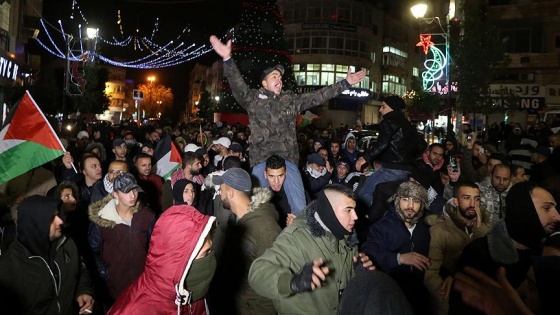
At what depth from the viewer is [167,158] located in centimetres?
1001

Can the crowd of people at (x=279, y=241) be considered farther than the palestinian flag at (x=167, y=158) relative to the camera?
No

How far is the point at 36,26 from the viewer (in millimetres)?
24125

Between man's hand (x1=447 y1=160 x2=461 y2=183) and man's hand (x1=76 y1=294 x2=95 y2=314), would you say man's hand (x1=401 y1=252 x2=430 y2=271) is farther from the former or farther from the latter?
man's hand (x1=447 y1=160 x2=461 y2=183)

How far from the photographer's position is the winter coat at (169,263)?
333 centimetres

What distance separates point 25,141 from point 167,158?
145 inches

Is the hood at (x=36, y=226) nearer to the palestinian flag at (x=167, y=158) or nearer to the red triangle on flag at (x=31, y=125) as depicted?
the red triangle on flag at (x=31, y=125)

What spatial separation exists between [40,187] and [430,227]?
539 centimetres

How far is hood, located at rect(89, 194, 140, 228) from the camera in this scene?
5551mm

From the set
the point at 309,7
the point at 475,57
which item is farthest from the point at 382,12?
the point at 475,57

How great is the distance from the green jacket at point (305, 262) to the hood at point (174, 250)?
42 cm

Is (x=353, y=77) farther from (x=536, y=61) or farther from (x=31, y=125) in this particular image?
(x=536, y=61)

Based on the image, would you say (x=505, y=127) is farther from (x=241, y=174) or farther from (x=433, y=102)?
(x=241, y=174)

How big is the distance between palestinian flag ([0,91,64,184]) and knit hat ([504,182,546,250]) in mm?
5315

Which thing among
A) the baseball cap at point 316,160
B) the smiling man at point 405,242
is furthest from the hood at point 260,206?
the baseball cap at point 316,160
